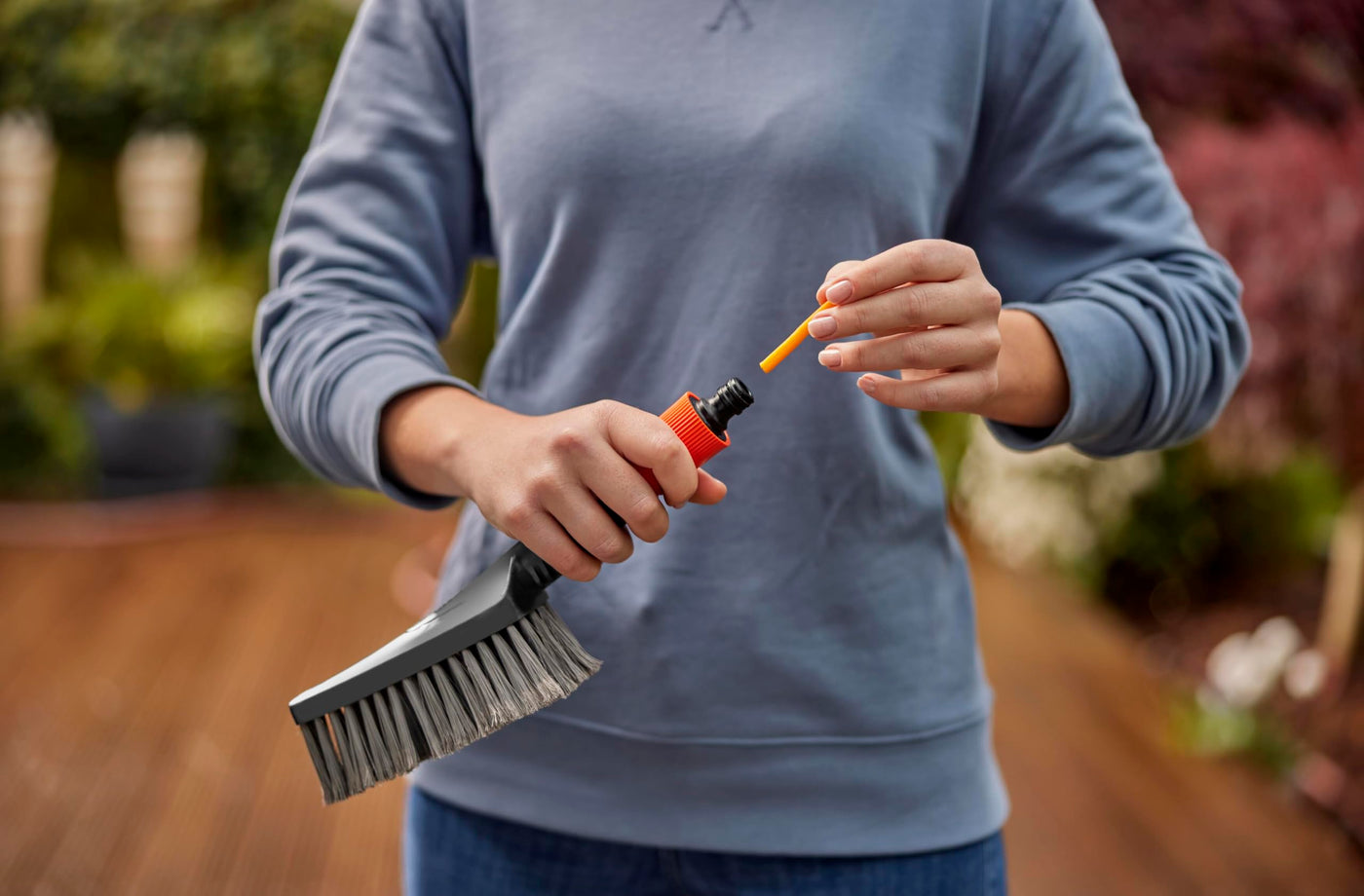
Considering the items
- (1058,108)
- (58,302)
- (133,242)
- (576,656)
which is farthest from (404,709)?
(133,242)

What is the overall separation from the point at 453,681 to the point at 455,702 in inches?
0.4

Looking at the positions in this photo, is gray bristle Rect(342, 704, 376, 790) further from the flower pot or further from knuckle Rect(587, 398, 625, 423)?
the flower pot

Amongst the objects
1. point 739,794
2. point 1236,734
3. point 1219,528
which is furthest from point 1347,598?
point 739,794

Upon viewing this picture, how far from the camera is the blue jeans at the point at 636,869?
2.19 feet

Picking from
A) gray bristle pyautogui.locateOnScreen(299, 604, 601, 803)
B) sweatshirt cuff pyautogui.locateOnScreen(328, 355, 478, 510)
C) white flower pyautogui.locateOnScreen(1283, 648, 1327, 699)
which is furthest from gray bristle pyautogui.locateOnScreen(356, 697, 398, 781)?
white flower pyautogui.locateOnScreen(1283, 648, 1327, 699)

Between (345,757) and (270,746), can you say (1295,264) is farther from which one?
(270,746)

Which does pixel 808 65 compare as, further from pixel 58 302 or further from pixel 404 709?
pixel 58 302

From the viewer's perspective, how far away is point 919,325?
1.82 ft

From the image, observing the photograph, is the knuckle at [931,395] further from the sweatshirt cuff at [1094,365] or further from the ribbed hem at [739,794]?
the ribbed hem at [739,794]

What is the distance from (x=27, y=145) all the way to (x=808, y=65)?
441cm

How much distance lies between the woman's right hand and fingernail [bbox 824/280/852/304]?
0.09m

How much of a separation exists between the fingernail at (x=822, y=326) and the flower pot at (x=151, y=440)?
3.57 metres

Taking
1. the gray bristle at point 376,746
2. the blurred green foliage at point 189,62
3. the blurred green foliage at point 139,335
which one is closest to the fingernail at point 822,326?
the gray bristle at point 376,746

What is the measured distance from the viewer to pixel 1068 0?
682 mm
